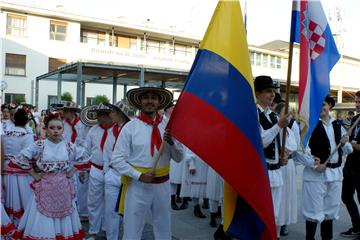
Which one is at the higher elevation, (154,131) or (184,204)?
(154,131)

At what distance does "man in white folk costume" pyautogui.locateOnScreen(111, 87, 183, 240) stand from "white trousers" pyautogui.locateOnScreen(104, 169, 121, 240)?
1.35 m

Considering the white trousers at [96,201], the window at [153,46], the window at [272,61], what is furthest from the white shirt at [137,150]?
the window at [272,61]

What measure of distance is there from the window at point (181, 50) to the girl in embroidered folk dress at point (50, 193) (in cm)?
Answer: 3321

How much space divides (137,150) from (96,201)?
2214 millimetres

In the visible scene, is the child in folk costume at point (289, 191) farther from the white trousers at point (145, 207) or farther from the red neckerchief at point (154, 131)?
the red neckerchief at point (154, 131)

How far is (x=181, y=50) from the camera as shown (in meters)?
38.0

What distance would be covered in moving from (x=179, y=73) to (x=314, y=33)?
547 inches

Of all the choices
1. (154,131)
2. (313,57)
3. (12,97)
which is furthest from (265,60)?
(154,131)

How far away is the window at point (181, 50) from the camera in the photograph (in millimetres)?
37500

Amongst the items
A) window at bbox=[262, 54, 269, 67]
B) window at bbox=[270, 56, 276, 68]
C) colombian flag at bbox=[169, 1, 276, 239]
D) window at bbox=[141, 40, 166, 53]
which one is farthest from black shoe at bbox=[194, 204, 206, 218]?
window at bbox=[270, 56, 276, 68]

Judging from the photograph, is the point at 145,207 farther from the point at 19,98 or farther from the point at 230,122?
the point at 19,98

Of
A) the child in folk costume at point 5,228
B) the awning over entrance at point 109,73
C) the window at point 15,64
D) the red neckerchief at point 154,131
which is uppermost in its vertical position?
the window at point 15,64

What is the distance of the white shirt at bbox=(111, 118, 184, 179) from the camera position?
3.97 m

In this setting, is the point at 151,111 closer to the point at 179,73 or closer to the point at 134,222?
the point at 134,222
